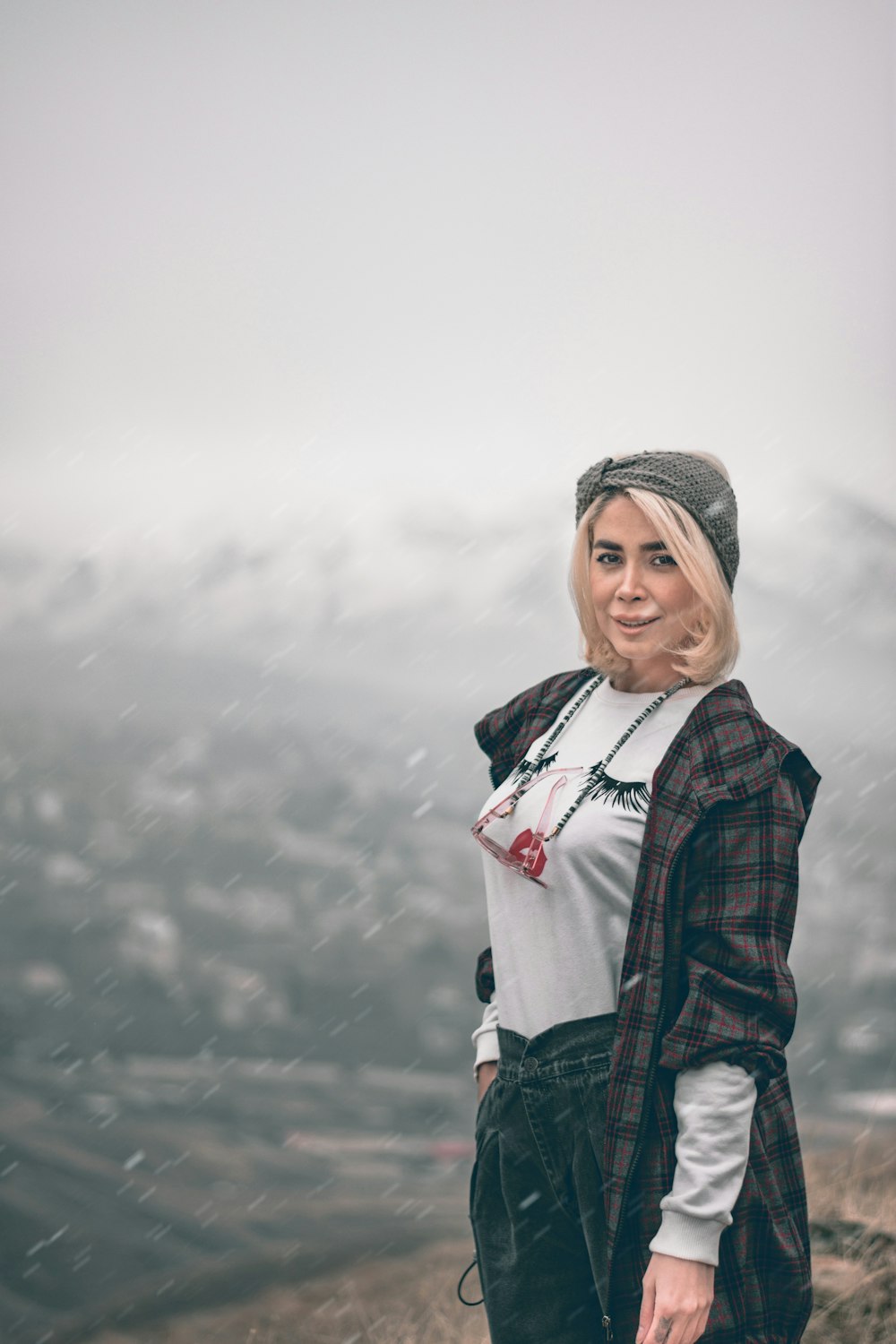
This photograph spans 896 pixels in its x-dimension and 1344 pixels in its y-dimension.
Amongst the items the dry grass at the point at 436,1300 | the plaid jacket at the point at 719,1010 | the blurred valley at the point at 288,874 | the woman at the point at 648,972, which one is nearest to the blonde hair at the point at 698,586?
the woman at the point at 648,972

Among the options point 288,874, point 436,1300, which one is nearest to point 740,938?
point 288,874

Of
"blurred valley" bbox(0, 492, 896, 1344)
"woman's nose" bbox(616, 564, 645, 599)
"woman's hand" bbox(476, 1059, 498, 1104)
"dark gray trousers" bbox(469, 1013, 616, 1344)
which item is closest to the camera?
"dark gray trousers" bbox(469, 1013, 616, 1344)

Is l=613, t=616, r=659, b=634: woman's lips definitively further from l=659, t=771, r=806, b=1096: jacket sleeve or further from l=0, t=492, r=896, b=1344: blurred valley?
l=0, t=492, r=896, b=1344: blurred valley

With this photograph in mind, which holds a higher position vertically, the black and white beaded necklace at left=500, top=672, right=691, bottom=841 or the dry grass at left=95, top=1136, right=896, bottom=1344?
the black and white beaded necklace at left=500, top=672, right=691, bottom=841

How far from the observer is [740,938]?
3.97 ft

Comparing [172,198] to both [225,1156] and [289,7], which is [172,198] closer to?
[289,7]

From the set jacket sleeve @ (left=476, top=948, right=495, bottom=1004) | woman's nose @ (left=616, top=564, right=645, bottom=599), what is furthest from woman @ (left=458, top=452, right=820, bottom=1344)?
jacket sleeve @ (left=476, top=948, right=495, bottom=1004)

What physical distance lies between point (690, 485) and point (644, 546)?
9cm

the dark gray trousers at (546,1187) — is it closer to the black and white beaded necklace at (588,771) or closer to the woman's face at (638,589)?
the black and white beaded necklace at (588,771)

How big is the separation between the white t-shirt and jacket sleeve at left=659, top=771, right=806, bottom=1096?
3cm

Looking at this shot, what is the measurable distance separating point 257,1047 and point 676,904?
1.85 m

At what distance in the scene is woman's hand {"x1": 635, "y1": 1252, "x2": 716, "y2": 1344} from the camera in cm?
117

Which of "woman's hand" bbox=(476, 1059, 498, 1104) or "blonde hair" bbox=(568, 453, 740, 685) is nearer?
"blonde hair" bbox=(568, 453, 740, 685)

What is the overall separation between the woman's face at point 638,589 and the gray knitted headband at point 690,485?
0.03 meters
